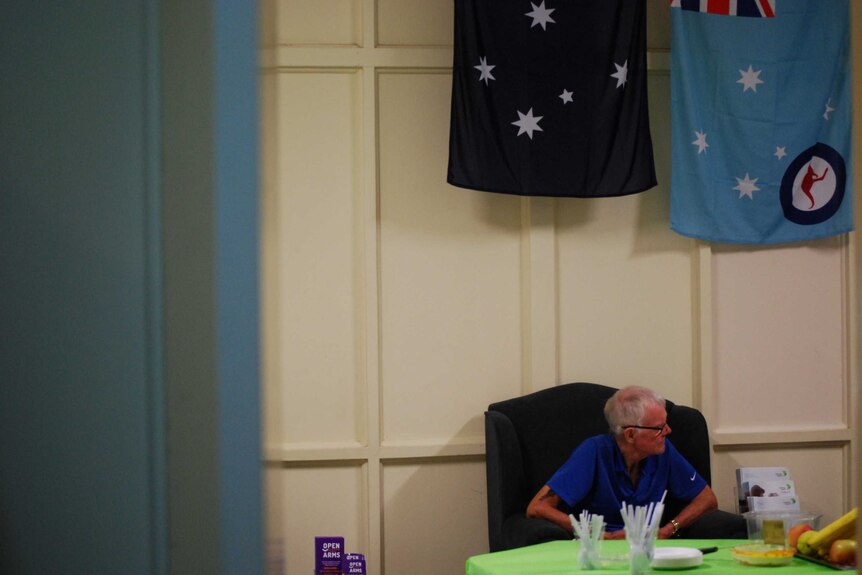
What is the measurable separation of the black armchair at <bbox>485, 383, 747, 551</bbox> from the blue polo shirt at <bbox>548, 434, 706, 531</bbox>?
1.10 feet

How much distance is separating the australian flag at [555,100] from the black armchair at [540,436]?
0.92 m

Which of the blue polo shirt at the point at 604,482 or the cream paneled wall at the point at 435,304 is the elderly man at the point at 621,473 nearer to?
the blue polo shirt at the point at 604,482

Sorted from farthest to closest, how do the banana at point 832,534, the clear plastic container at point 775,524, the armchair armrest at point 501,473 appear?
1. the armchair armrest at point 501,473
2. the clear plastic container at point 775,524
3. the banana at point 832,534

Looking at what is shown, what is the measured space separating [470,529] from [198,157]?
412 centimetres

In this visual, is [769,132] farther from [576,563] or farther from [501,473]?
[576,563]

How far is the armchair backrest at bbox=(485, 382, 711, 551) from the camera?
430 cm

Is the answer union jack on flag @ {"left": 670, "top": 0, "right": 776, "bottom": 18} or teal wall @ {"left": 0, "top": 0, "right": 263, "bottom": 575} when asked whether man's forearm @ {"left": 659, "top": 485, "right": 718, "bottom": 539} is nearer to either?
union jack on flag @ {"left": 670, "top": 0, "right": 776, "bottom": 18}

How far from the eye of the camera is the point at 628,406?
3924mm

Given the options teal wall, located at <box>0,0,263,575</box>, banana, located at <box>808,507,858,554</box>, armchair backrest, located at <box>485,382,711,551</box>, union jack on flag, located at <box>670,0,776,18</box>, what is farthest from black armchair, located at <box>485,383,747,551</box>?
teal wall, located at <box>0,0,263,575</box>

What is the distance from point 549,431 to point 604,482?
57 centimetres

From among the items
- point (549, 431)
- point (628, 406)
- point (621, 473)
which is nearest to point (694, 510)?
point (621, 473)

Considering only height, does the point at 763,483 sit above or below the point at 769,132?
below

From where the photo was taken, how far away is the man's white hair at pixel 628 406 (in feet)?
12.8

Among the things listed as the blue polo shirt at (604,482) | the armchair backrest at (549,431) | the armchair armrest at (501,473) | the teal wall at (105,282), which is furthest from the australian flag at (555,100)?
the teal wall at (105,282)
